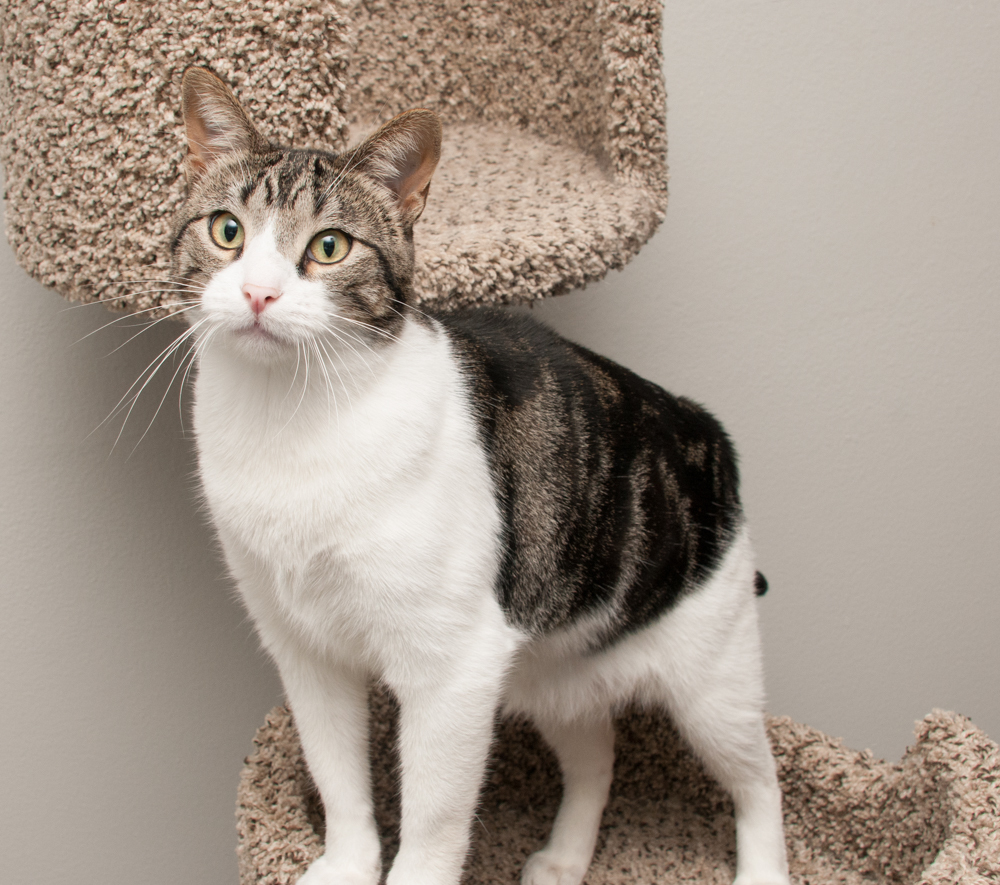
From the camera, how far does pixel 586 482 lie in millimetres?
1164

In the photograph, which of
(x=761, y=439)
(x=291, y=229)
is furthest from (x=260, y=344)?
(x=761, y=439)

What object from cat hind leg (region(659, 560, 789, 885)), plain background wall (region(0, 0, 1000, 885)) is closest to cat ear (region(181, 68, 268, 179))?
plain background wall (region(0, 0, 1000, 885))

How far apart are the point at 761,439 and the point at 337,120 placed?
113cm

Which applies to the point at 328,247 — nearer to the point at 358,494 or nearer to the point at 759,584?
the point at 358,494

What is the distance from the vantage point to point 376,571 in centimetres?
96

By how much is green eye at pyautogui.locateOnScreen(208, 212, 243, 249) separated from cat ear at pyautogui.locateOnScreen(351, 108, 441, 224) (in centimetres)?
14

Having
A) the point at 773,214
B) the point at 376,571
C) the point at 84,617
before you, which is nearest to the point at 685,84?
the point at 773,214

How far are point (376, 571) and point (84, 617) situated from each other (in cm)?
98

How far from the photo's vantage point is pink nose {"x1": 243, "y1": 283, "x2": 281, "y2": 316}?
0.84 m

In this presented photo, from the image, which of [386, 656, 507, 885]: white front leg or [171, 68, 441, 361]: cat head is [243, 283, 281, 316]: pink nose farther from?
[386, 656, 507, 885]: white front leg

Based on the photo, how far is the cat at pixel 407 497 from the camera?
37.0 inches

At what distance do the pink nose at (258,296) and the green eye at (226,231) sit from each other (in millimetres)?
111

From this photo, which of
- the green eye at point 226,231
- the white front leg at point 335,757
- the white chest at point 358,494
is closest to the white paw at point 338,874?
the white front leg at point 335,757

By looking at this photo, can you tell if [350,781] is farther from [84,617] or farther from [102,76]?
[102,76]
